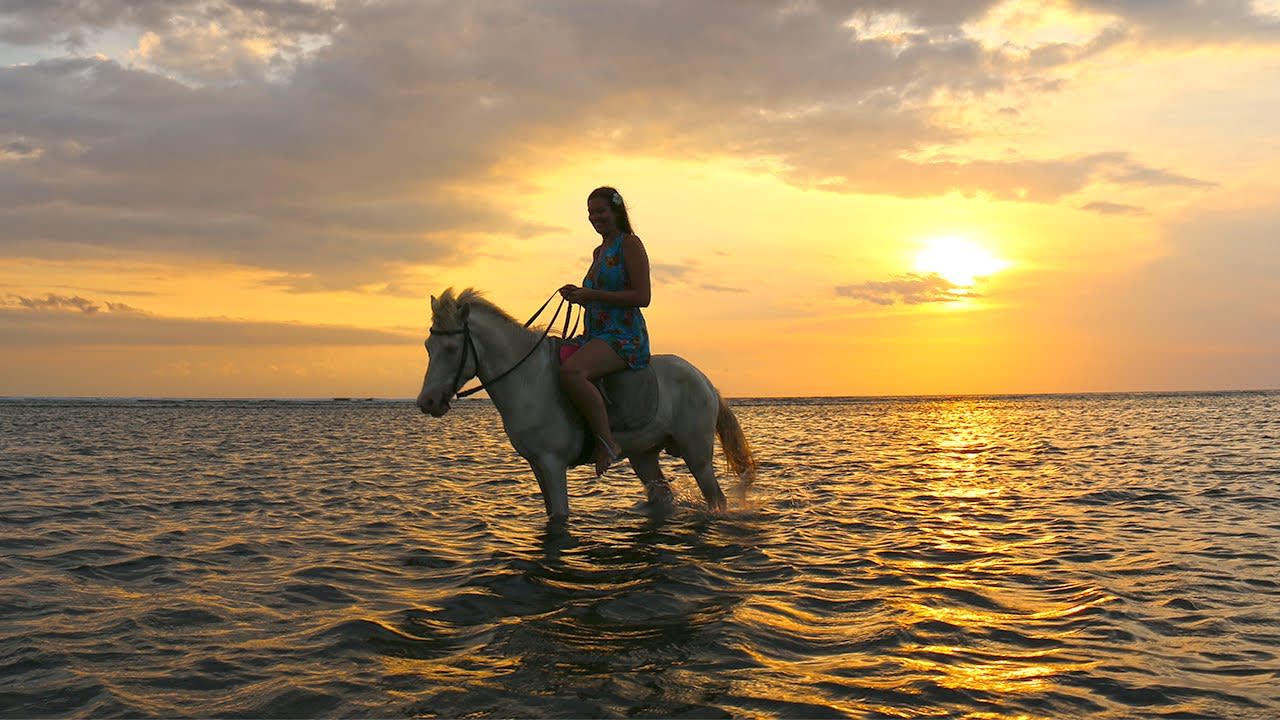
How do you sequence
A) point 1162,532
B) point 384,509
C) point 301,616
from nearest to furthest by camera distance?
point 301,616
point 1162,532
point 384,509

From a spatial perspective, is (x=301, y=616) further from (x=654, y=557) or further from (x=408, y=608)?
(x=654, y=557)

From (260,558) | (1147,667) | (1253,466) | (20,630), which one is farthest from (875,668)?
(1253,466)

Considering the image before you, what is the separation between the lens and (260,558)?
25.7 ft

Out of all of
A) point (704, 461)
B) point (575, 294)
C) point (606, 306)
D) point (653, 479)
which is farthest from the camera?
point (653, 479)

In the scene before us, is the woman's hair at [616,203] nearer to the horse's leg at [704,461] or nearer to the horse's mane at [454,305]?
the horse's mane at [454,305]

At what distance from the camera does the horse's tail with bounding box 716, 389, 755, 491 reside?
10.9 m

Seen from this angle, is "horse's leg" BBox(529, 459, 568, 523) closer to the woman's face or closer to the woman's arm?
the woman's arm

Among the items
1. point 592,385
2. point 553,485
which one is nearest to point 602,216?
point 592,385

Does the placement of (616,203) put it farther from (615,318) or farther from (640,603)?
(640,603)

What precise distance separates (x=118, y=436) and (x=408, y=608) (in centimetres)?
2816

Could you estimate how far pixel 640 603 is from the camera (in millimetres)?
6105

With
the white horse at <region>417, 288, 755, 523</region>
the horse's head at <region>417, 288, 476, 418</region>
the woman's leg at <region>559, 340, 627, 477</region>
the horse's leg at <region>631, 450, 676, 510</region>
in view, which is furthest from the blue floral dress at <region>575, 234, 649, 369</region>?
the horse's leg at <region>631, 450, 676, 510</region>

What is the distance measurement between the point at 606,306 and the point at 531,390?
47.9 inches

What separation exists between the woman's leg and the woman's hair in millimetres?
1285
